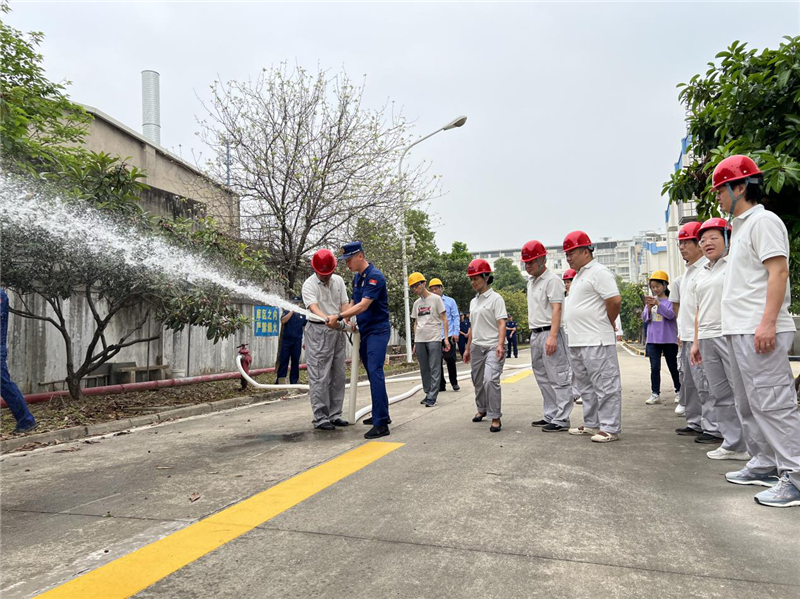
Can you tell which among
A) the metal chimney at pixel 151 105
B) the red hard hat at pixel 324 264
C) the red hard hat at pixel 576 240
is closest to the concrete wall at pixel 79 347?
the red hard hat at pixel 324 264

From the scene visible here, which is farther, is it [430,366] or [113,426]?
[430,366]

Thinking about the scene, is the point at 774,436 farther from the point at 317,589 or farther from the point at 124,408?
the point at 124,408

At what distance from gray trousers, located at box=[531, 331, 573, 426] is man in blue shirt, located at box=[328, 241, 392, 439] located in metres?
1.76

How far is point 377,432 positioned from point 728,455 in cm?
316

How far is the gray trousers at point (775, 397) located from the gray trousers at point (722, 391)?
39.8 inches

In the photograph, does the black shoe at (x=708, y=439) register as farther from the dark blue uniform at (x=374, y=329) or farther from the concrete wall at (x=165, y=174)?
the concrete wall at (x=165, y=174)

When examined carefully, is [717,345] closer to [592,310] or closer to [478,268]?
[592,310]

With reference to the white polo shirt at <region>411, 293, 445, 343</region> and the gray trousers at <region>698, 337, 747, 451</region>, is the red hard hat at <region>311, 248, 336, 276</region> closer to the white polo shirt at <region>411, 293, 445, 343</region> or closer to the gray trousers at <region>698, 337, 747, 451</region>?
the white polo shirt at <region>411, 293, 445, 343</region>

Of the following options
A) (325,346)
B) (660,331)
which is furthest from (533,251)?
(660,331)

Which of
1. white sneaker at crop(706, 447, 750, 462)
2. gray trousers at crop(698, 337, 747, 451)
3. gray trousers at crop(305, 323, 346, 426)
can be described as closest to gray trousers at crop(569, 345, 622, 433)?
gray trousers at crop(698, 337, 747, 451)

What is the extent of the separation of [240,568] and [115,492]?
6.17 feet

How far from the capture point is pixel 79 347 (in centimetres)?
952

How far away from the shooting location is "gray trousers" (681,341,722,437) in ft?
18.7

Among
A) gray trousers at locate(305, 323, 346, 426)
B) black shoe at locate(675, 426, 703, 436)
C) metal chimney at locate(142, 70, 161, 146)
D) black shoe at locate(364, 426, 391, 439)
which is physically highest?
metal chimney at locate(142, 70, 161, 146)
